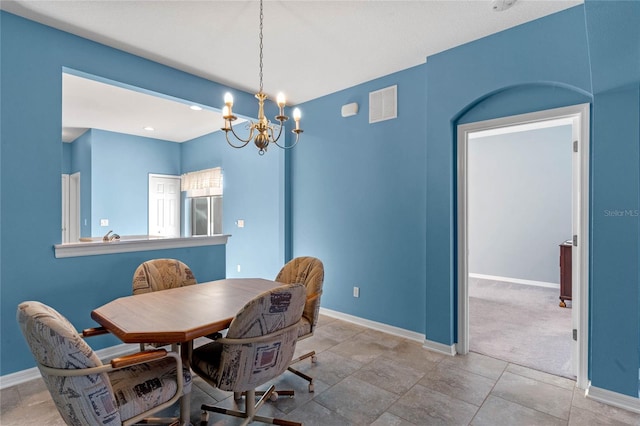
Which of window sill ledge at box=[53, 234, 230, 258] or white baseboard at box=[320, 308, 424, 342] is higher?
window sill ledge at box=[53, 234, 230, 258]

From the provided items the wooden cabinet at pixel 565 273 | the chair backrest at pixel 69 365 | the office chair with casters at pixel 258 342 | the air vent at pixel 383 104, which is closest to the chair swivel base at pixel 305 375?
the office chair with casters at pixel 258 342

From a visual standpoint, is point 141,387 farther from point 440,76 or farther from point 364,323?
point 440,76

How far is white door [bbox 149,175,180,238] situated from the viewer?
6316 mm

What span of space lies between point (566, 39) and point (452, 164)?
116cm

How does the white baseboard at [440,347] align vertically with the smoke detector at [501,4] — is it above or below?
below

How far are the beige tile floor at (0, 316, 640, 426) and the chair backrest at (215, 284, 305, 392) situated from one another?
21.1 inches

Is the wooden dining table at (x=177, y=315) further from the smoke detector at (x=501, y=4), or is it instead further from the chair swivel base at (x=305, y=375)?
the smoke detector at (x=501, y=4)

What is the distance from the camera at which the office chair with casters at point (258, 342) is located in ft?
5.17

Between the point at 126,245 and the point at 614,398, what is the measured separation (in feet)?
12.8

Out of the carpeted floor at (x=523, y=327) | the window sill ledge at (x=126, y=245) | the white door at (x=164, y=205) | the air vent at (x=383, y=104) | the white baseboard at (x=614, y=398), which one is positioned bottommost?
the carpeted floor at (x=523, y=327)

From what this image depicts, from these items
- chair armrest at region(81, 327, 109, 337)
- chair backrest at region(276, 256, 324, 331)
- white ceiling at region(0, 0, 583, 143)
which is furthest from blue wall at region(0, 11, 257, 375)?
chair backrest at region(276, 256, 324, 331)

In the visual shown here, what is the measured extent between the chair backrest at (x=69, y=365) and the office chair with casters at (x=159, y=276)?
1154 millimetres

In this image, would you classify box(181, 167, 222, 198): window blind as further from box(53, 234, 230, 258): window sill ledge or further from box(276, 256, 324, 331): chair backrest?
box(276, 256, 324, 331): chair backrest

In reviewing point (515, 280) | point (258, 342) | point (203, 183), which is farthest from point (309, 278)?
point (515, 280)
